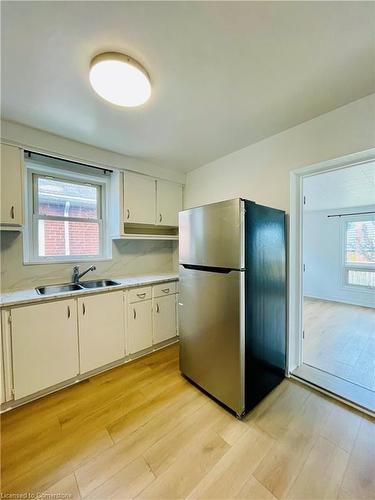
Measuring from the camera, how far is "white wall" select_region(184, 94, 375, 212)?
5.34 feet

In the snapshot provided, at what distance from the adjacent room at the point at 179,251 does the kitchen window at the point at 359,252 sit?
6.89 ft

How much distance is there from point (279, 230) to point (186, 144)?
1391 mm

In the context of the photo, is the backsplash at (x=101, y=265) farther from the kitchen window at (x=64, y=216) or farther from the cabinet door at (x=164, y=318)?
the cabinet door at (x=164, y=318)

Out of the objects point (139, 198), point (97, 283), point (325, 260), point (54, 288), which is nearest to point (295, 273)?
point (139, 198)

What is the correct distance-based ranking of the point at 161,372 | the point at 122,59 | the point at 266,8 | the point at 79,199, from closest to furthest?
1. the point at 266,8
2. the point at 122,59
3. the point at 161,372
4. the point at 79,199

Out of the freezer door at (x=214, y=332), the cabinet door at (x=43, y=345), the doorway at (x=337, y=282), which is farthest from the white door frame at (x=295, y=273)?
the cabinet door at (x=43, y=345)

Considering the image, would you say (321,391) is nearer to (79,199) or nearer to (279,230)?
(279,230)

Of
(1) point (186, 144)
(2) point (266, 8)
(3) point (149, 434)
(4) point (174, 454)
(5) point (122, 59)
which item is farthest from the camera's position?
(1) point (186, 144)

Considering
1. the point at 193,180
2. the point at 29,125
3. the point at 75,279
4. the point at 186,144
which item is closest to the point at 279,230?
the point at 186,144

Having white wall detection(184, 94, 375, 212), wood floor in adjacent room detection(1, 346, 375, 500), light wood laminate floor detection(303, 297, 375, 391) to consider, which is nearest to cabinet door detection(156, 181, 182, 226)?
white wall detection(184, 94, 375, 212)

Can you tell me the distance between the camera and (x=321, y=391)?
1843mm

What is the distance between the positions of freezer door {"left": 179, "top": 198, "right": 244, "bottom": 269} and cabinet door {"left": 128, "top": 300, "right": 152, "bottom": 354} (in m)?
0.86

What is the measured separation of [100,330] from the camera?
2129 millimetres

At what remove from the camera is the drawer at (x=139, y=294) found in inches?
92.4
